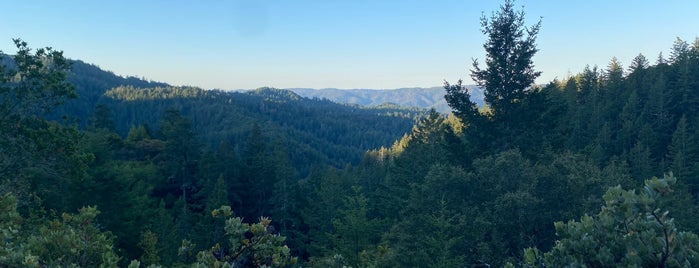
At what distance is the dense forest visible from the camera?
4.86 m

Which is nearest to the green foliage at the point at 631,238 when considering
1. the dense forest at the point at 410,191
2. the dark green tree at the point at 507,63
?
the dense forest at the point at 410,191

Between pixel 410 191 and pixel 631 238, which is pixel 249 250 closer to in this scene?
pixel 631 238

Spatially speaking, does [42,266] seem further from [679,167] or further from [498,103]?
[679,167]

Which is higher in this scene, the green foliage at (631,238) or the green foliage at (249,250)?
the green foliage at (631,238)

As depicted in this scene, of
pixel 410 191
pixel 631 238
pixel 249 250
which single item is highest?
pixel 631 238

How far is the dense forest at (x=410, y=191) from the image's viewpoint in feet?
15.9

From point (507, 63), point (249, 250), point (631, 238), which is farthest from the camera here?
point (507, 63)

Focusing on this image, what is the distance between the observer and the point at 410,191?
97.2 ft

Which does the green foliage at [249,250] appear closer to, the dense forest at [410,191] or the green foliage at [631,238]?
the dense forest at [410,191]

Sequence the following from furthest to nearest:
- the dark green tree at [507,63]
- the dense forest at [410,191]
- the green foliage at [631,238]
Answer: the dark green tree at [507,63] → the dense forest at [410,191] → the green foliage at [631,238]

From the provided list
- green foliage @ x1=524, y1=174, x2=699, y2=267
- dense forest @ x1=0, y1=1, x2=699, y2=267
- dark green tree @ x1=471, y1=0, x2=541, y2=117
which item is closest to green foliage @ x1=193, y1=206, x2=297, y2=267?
dense forest @ x1=0, y1=1, x2=699, y2=267

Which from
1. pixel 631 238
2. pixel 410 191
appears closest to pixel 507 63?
pixel 410 191

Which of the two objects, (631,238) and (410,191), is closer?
(631,238)

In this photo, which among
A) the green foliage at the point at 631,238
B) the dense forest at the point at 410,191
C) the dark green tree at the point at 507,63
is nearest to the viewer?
the green foliage at the point at 631,238
